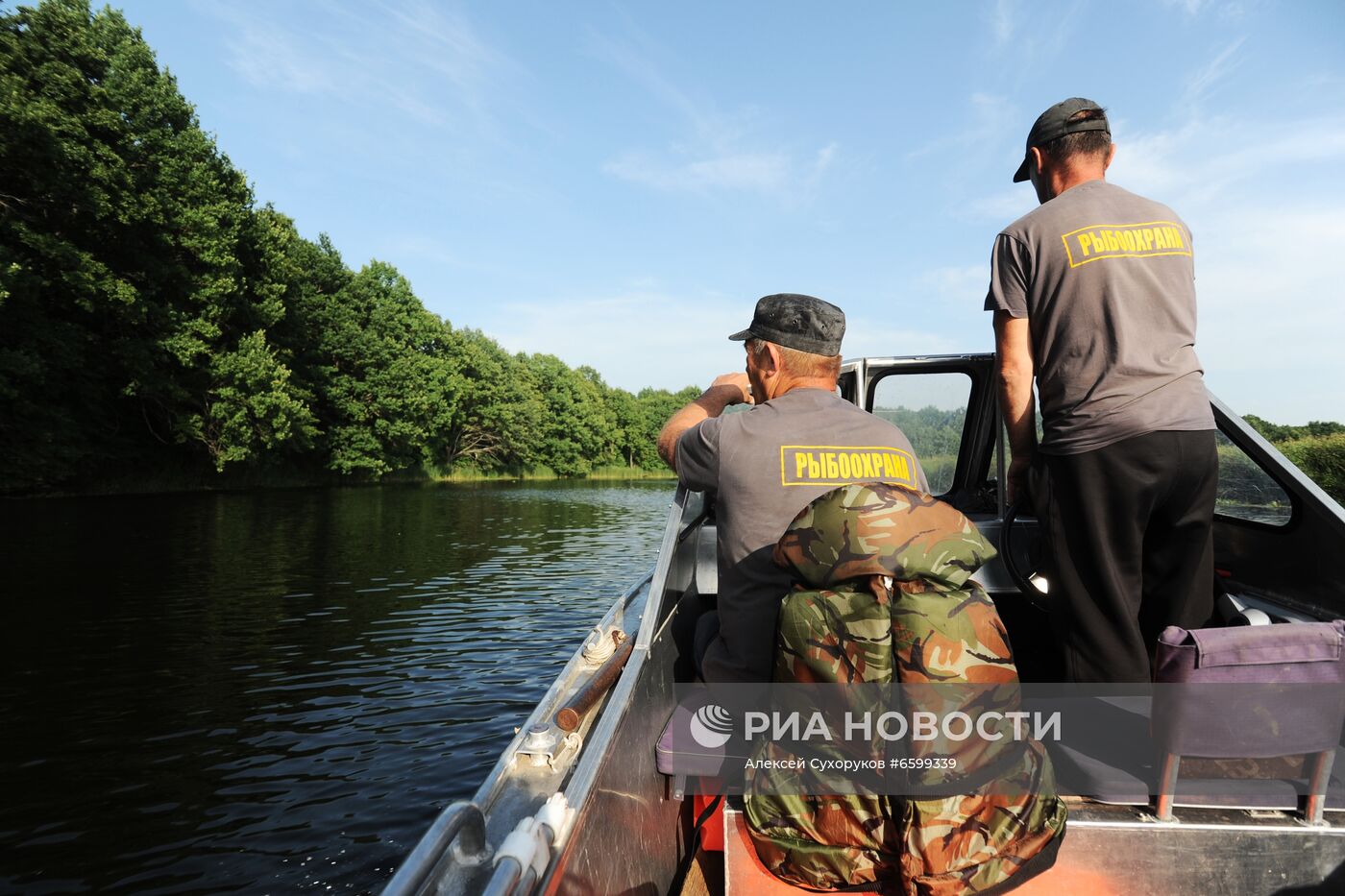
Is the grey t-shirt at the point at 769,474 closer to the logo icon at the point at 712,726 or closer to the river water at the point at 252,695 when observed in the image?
the logo icon at the point at 712,726

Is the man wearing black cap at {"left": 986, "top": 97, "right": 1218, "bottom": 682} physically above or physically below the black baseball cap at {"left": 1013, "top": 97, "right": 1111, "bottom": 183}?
below

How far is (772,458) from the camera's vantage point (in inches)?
95.8

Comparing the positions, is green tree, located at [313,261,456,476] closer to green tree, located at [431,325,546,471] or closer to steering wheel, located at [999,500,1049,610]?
green tree, located at [431,325,546,471]

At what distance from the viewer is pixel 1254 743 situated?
1922 millimetres

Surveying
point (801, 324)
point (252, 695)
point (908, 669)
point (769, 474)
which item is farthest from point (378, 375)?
point (908, 669)

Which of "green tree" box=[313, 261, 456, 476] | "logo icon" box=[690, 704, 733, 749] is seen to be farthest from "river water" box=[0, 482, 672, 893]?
"green tree" box=[313, 261, 456, 476]

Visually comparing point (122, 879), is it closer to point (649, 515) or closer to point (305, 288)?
point (649, 515)

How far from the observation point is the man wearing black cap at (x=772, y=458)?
2.42 metres

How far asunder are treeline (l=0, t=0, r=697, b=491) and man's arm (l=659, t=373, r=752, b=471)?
26.6m

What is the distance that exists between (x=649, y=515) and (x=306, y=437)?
18.1 metres

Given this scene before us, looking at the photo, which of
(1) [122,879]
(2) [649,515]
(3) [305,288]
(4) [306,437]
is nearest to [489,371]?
(3) [305,288]

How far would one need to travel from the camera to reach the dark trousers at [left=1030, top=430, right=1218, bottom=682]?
7.64 feet

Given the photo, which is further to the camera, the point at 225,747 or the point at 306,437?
the point at 306,437

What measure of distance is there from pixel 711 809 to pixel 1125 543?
4.97ft
